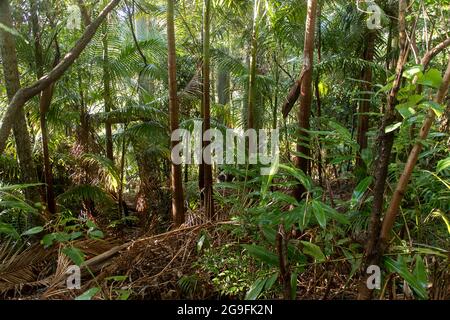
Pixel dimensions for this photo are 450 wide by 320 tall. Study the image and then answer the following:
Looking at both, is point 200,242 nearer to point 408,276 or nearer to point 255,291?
point 255,291

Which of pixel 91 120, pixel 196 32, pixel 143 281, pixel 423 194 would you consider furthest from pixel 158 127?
pixel 423 194

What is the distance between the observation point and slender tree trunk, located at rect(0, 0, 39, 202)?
3465mm

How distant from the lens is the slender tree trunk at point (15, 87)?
3465mm

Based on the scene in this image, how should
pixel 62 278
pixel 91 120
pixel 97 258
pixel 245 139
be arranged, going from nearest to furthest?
pixel 62 278, pixel 97 258, pixel 245 139, pixel 91 120

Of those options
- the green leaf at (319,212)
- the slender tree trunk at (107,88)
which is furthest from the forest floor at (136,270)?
the slender tree trunk at (107,88)

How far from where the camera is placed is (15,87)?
11.9 ft

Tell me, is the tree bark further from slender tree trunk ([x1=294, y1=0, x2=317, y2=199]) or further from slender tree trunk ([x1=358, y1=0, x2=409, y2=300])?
slender tree trunk ([x1=358, y1=0, x2=409, y2=300])

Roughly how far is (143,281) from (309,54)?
2006 mm

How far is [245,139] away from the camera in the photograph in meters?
4.80

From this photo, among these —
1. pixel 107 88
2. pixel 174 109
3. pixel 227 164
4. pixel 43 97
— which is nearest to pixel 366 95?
pixel 227 164

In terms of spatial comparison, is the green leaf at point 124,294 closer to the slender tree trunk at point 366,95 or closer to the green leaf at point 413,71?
the green leaf at point 413,71

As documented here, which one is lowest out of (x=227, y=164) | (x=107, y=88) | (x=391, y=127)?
(x=227, y=164)

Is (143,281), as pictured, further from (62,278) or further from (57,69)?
(57,69)

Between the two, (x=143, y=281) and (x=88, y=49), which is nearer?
(x=143, y=281)
